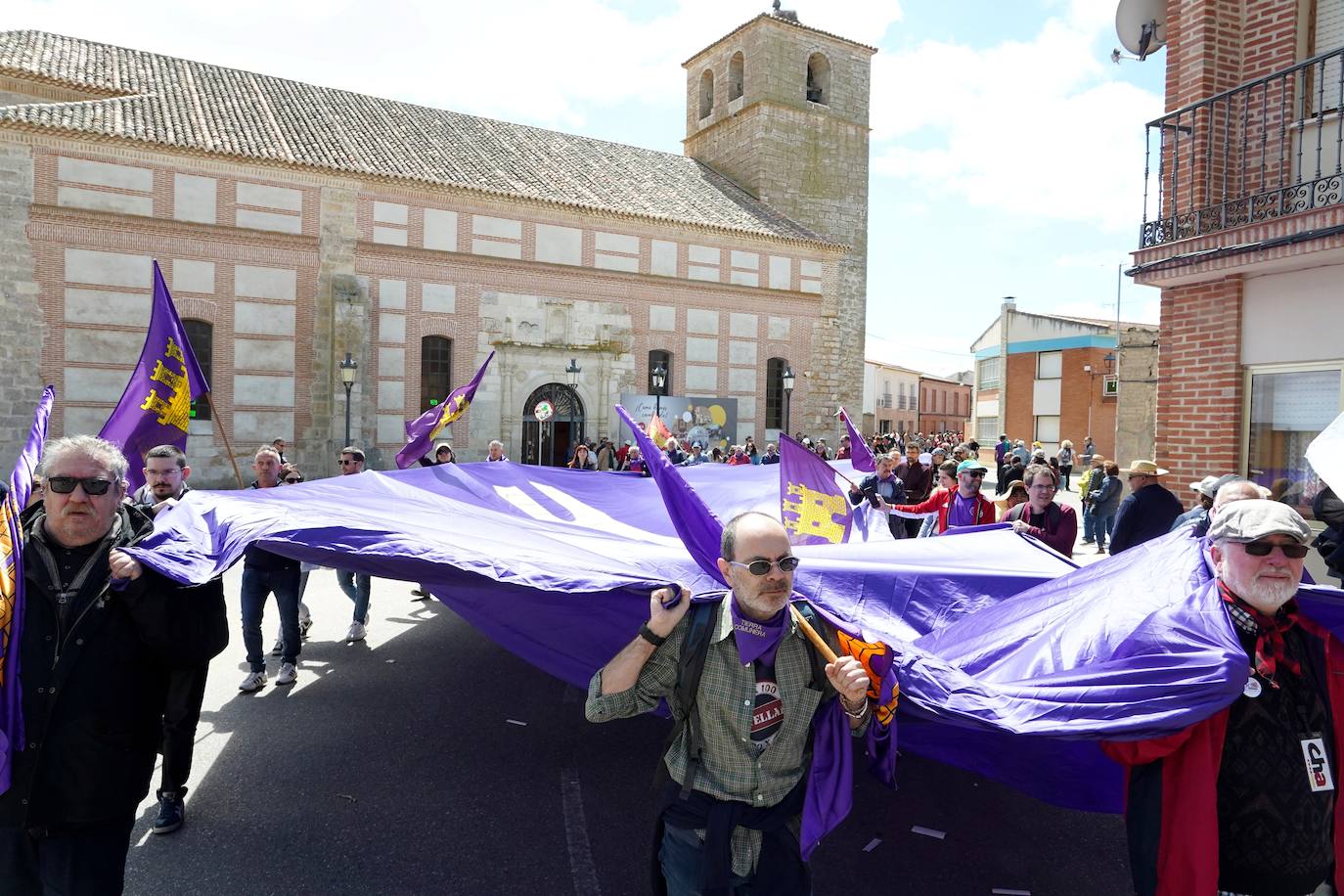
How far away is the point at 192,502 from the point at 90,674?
1.72m

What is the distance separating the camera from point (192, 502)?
14.7 ft

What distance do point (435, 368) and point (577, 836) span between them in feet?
72.1

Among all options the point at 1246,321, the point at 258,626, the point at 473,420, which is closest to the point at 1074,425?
the point at 473,420

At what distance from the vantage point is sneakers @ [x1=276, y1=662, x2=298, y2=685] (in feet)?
21.8

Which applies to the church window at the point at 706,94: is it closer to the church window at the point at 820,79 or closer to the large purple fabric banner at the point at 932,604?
the church window at the point at 820,79

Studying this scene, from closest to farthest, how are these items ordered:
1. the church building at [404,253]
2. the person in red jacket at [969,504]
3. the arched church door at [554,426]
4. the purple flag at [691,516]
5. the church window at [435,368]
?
the purple flag at [691,516]
the person in red jacket at [969,504]
the church building at [404,253]
the church window at [435,368]
the arched church door at [554,426]

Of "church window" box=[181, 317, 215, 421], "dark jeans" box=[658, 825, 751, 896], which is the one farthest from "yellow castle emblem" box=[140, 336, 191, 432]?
"church window" box=[181, 317, 215, 421]

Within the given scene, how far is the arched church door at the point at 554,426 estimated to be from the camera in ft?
86.2

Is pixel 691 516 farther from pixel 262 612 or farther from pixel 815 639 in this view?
pixel 262 612

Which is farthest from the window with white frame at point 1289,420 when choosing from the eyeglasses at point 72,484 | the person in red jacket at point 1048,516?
the eyeglasses at point 72,484

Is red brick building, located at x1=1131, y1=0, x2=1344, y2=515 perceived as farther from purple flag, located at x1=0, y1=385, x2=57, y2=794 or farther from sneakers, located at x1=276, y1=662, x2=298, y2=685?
purple flag, located at x1=0, y1=385, x2=57, y2=794

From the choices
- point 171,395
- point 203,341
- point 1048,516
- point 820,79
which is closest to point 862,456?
point 1048,516

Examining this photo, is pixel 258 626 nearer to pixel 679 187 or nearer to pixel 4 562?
pixel 4 562

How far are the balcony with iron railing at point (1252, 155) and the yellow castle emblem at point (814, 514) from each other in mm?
4272
